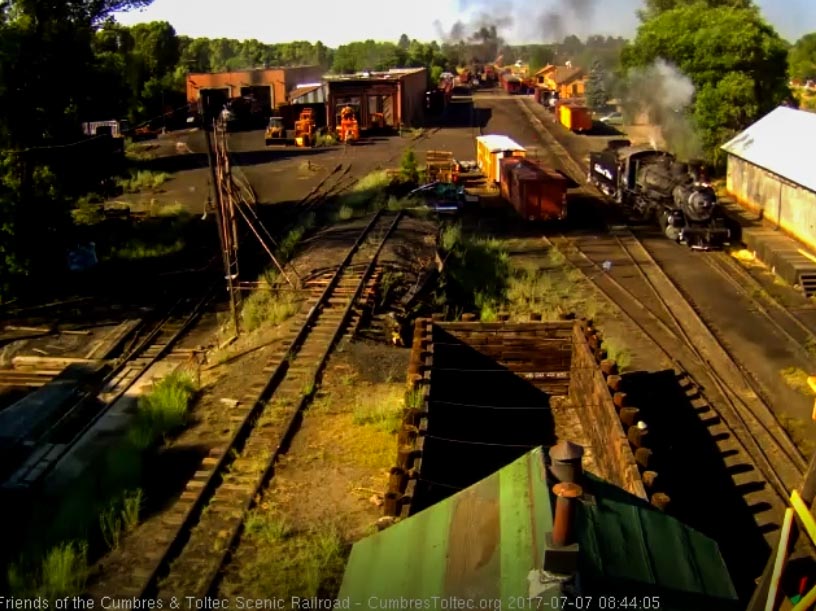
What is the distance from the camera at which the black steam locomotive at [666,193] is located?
23969 mm

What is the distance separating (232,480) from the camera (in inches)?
416

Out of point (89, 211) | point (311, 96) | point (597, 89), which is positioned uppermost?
point (597, 89)

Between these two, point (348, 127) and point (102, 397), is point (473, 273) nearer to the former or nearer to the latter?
point (102, 397)

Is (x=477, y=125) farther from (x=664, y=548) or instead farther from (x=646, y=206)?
(x=664, y=548)

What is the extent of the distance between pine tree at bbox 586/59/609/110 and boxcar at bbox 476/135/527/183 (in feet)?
96.8

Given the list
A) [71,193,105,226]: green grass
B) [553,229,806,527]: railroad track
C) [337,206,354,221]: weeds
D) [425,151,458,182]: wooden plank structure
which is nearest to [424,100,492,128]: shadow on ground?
[425,151,458,182]: wooden plank structure

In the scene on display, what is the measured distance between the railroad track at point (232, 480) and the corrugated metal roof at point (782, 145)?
1475cm

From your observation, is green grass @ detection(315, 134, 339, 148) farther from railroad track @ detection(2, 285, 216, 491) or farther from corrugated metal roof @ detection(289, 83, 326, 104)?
railroad track @ detection(2, 285, 216, 491)

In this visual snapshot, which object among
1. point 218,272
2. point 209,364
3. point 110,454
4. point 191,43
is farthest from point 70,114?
point 191,43

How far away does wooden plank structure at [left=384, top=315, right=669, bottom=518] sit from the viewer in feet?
36.1

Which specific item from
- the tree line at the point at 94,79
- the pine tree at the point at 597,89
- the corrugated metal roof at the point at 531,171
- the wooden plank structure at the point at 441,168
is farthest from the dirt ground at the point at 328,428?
the pine tree at the point at 597,89

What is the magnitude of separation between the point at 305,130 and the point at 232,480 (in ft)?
134

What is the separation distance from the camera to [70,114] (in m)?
24.3

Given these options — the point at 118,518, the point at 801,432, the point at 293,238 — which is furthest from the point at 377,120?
the point at 118,518
